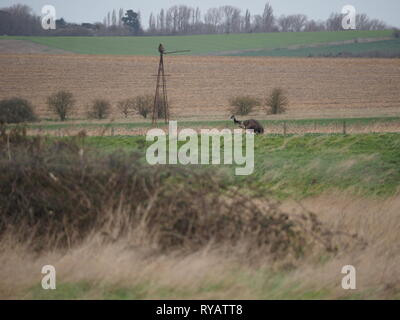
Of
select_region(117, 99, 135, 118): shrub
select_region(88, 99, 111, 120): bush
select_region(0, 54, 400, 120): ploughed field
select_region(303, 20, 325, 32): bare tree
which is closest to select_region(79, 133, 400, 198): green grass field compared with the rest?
select_region(88, 99, 111, 120): bush

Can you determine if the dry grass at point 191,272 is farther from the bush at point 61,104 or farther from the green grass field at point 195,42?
the green grass field at point 195,42

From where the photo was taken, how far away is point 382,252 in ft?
28.3

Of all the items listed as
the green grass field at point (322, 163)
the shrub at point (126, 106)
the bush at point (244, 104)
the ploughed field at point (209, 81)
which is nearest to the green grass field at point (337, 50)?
the ploughed field at point (209, 81)

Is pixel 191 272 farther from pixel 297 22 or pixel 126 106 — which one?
pixel 297 22

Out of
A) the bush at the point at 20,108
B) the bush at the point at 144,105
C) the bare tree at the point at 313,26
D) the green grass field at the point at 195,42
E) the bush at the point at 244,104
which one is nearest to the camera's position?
the bush at the point at 20,108

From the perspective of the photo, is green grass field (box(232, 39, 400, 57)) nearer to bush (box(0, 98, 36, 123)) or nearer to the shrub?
the shrub

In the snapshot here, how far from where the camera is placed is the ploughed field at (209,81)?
57.9m

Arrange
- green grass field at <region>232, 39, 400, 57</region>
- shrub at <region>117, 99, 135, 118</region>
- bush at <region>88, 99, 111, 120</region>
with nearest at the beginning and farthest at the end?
bush at <region>88, 99, 111, 120</region> < shrub at <region>117, 99, 135, 118</region> < green grass field at <region>232, 39, 400, 57</region>

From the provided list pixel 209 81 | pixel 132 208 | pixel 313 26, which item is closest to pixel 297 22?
pixel 313 26

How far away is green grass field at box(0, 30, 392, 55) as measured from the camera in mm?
103125

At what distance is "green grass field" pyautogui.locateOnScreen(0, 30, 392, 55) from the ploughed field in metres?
18.4

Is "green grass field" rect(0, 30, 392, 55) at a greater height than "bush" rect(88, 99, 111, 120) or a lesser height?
greater

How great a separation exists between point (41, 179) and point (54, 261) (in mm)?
1156

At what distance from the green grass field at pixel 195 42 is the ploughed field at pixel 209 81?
18.4 m
